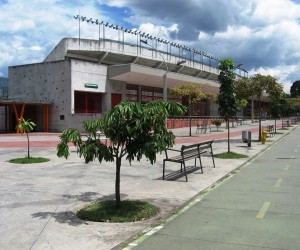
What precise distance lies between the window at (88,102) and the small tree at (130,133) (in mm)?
36292

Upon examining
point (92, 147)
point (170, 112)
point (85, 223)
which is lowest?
point (85, 223)

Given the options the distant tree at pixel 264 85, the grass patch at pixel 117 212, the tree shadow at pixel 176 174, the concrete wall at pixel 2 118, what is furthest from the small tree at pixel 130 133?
the concrete wall at pixel 2 118

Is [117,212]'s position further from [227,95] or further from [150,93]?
[150,93]

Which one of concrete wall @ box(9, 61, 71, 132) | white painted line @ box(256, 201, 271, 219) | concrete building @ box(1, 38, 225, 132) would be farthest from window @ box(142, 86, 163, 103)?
white painted line @ box(256, 201, 271, 219)

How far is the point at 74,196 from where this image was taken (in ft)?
31.0

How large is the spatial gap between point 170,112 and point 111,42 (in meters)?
52.7

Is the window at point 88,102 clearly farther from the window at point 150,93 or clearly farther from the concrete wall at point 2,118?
the window at point 150,93

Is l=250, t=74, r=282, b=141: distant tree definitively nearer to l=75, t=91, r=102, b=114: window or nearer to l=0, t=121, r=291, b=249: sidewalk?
l=0, t=121, r=291, b=249: sidewalk

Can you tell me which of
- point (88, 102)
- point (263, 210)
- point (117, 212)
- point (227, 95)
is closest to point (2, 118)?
point (88, 102)

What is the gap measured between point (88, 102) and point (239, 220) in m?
39.2

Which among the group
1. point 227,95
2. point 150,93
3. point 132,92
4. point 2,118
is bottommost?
point 2,118

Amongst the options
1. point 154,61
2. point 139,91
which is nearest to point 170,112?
point 139,91

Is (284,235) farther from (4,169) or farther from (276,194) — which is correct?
(4,169)

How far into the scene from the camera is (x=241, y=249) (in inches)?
225
